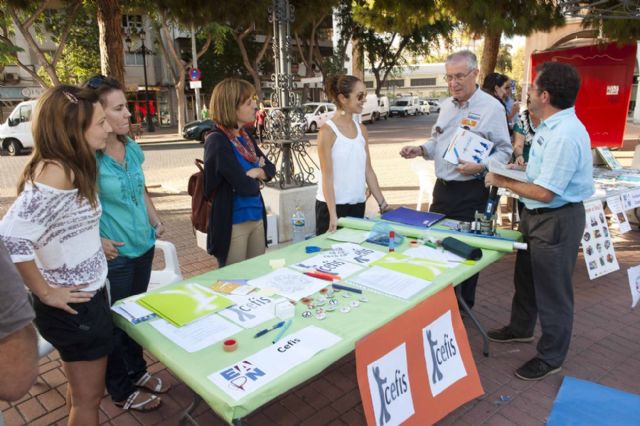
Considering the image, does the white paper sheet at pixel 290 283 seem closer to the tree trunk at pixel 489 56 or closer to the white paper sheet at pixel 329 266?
the white paper sheet at pixel 329 266

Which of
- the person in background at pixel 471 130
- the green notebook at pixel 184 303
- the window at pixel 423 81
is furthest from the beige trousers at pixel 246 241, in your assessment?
the window at pixel 423 81

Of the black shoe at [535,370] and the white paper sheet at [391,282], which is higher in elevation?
the white paper sheet at [391,282]

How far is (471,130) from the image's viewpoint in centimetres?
311

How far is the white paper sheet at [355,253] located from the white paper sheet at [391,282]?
15cm

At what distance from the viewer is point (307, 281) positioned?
2.20 m

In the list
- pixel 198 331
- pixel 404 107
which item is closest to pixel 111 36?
pixel 198 331

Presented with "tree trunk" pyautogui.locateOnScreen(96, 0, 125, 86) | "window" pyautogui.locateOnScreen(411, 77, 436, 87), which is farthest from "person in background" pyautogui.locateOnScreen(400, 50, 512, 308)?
"window" pyautogui.locateOnScreen(411, 77, 436, 87)

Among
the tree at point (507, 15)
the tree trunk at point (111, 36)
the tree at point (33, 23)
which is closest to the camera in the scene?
the tree at point (33, 23)

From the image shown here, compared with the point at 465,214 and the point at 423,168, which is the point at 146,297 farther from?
the point at 423,168

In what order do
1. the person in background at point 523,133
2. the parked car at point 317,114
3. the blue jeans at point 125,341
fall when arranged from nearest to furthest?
the blue jeans at point 125,341 < the person in background at point 523,133 < the parked car at point 317,114

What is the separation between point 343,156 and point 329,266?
1054 mm

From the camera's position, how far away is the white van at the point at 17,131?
15.2 meters

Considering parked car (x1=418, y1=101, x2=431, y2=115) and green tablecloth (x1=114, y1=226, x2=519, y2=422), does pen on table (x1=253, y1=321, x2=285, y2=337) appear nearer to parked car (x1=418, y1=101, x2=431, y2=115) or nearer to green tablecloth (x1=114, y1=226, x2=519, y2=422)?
green tablecloth (x1=114, y1=226, x2=519, y2=422)

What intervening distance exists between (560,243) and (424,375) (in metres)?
1.13
